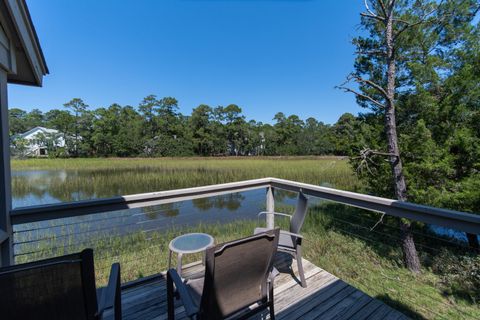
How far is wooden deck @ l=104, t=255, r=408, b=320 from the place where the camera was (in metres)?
1.67

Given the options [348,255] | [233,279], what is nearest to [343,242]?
[348,255]

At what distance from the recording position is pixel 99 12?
7379mm

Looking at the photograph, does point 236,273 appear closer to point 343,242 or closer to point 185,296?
point 185,296

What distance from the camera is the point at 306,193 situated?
7.63 feet

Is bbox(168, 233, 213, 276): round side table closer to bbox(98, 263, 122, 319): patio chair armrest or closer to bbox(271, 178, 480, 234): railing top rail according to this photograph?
bbox(98, 263, 122, 319): patio chair armrest

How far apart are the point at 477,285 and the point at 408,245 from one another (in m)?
0.79

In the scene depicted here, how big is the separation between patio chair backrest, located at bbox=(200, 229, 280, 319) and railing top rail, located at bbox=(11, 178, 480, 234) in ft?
3.26

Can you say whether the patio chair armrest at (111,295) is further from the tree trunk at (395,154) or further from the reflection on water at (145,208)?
the reflection on water at (145,208)

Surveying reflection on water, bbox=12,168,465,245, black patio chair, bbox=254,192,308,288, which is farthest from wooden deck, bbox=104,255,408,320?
reflection on water, bbox=12,168,465,245

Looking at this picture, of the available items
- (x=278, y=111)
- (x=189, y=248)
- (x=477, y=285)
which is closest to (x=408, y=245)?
(x=477, y=285)

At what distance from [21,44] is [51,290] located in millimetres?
1822

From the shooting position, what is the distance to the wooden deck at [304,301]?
167 cm

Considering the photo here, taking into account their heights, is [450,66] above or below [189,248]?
above

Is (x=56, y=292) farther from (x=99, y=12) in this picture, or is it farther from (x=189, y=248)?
(x=99, y=12)
